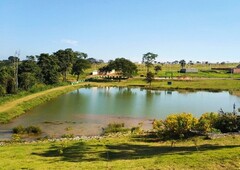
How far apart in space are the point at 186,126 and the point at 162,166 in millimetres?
8810

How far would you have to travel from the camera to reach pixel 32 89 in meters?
60.5

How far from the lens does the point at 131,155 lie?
15.3 m

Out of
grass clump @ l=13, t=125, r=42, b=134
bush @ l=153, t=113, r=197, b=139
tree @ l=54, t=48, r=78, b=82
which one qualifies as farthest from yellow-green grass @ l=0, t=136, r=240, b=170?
tree @ l=54, t=48, r=78, b=82

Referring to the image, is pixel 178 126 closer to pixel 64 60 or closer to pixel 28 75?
pixel 28 75

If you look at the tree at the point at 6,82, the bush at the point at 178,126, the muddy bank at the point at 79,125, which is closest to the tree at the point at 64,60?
the tree at the point at 6,82

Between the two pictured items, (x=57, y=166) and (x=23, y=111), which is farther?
(x=23, y=111)

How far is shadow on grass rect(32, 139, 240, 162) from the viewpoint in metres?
14.9

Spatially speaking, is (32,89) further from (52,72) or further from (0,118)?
(0,118)

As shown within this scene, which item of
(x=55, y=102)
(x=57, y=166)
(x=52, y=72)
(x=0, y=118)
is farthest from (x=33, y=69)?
(x=57, y=166)

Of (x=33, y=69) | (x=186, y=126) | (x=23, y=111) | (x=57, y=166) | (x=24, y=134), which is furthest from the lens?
(x=33, y=69)

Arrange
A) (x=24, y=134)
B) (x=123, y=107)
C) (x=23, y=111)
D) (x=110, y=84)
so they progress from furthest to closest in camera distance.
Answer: (x=110, y=84)
(x=123, y=107)
(x=23, y=111)
(x=24, y=134)

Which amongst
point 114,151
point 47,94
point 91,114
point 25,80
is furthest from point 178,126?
point 25,80

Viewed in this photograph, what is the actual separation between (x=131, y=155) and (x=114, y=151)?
1.37 meters

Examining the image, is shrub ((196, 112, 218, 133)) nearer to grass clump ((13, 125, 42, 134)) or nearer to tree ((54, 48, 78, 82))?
grass clump ((13, 125, 42, 134))
